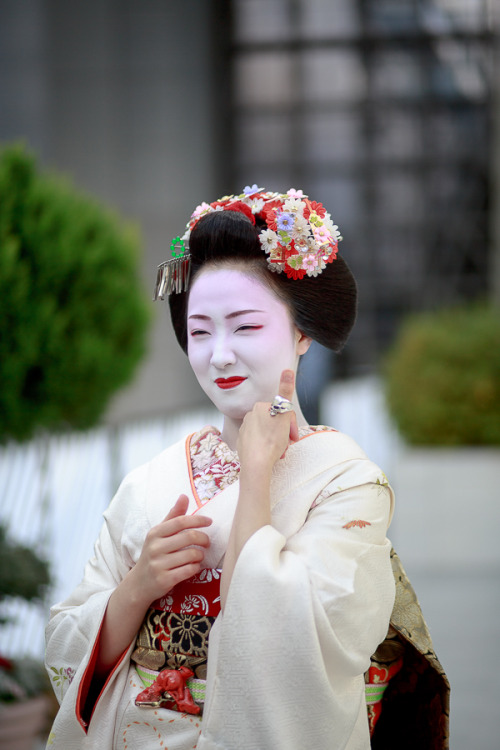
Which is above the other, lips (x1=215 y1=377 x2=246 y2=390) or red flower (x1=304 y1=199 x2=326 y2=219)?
red flower (x1=304 y1=199 x2=326 y2=219)

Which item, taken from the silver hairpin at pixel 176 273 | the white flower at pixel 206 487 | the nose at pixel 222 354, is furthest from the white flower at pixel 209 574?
the silver hairpin at pixel 176 273

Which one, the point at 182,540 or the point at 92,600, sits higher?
the point at 182,540

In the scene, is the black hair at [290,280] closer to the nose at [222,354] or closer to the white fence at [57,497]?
the nose at [222,354]

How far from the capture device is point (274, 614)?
1274 millimetres

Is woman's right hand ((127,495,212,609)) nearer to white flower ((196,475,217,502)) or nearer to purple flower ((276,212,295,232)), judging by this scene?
white flower ((196,475,217,502))

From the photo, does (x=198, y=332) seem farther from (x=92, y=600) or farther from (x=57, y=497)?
(x=57, y=497)

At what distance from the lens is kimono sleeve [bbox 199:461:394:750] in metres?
1.27

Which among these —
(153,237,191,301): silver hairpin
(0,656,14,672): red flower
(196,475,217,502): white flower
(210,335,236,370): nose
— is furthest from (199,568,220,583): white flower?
(0,656,14,672): red flower

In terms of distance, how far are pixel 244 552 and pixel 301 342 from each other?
41 centimetres

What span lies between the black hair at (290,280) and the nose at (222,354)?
0.41ft

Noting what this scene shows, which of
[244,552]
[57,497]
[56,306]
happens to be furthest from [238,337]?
[57,497]

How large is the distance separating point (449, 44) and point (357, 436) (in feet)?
14.1

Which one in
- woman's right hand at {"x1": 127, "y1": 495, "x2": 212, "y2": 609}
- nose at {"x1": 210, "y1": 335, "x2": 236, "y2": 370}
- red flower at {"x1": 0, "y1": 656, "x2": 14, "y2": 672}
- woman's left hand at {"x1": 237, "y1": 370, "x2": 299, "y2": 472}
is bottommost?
red flower at {"x1": 0, "y1": 656, "x2": 14, "y2": 672}

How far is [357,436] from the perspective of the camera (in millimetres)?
7055
